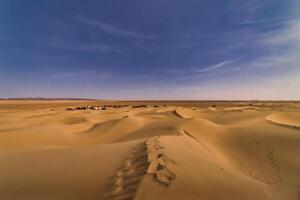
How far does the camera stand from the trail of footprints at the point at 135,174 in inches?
169

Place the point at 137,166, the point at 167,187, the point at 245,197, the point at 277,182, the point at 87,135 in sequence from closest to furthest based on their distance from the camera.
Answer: the point at 167,187 < the point at 245,197 < the point at 137,166 < the point at 277,182 < the point at 87,135

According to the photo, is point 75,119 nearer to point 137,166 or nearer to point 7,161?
point 7,161

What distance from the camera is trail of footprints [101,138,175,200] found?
14.0ft

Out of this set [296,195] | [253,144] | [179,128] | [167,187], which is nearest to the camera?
[167,187]

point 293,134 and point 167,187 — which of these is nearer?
point 167,187

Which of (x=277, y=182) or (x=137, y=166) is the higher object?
(x=137, y=166)

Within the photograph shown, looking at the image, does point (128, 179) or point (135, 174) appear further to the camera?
point (135, 174)

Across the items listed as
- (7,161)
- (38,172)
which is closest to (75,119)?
(7,161)

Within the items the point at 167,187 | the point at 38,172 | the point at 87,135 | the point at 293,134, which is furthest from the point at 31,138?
the point at 293,134

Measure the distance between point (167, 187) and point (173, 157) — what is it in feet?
5.63

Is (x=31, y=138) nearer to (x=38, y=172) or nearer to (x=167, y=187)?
(x=38, y=172)

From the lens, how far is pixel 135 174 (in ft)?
16.1

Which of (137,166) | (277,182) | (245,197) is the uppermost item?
(137,166)

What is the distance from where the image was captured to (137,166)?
5.43m
